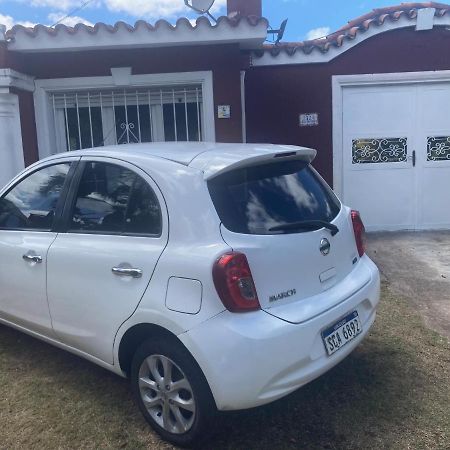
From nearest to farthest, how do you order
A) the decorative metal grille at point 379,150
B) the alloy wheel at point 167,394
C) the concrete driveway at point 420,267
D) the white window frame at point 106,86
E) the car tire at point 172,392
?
the car tire at point 172,392, the alloy wheel at point 167,394, the concrete driveway at point 420,267, the white window frame at point 106,86, the decorative metal grille at point 379,150

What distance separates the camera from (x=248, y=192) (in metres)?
2.74

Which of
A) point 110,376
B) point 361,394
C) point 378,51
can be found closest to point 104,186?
point 110,376

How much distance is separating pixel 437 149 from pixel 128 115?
4861 mm

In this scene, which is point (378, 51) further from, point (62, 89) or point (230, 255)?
point (230, 255)

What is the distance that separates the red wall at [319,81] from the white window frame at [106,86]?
1.11 metres

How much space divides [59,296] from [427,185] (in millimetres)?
6524

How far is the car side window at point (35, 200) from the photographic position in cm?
341

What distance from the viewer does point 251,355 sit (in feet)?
7.75

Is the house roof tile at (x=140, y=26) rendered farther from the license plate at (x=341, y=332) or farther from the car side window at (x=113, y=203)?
the license plate at (x=341, y=332)

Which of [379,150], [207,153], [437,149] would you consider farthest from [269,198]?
[437,149]

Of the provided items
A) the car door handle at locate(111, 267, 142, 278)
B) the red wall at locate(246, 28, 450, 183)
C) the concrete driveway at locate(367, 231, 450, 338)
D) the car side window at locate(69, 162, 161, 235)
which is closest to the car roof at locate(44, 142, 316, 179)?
the car side window at locate(69, 162, 161, 235)

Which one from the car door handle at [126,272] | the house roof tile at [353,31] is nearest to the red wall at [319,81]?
the house roof tile at [353,31]

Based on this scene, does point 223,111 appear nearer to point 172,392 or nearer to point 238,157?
point 238,157

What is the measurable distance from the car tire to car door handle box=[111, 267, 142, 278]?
369 millimetres
